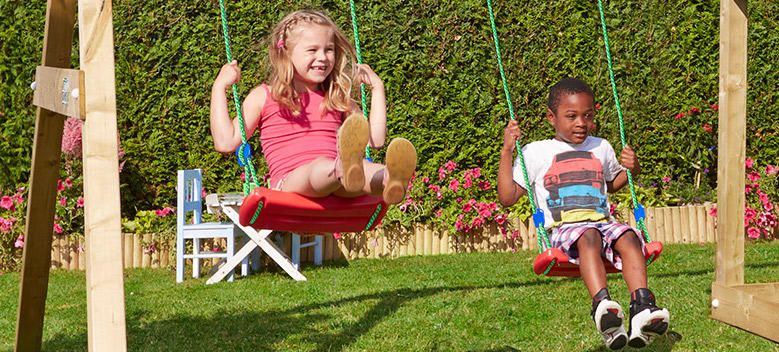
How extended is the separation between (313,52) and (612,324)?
64.2 inches

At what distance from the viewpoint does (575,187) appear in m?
4.59

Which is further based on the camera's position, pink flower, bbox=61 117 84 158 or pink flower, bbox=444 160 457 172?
pink flower, bbox=444 160 457 172

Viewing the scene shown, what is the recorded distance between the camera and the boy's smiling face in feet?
14.9

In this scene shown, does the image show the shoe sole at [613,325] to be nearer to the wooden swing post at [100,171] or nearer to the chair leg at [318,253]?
the wooden swing post at [100,171]

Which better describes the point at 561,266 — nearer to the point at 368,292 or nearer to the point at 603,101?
the point at 368,292

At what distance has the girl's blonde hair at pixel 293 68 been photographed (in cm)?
441

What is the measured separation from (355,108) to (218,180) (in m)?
4.84

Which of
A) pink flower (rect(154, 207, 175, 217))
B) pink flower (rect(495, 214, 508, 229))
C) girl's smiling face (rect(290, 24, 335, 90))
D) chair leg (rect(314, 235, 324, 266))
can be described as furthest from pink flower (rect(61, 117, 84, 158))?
girl's smiling face (rect(290, 24, 335, 90))

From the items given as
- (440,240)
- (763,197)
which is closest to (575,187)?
(440,240)

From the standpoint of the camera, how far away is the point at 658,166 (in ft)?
30.3

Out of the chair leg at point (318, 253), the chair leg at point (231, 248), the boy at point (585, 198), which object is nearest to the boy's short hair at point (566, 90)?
the boy at point (585, 198)

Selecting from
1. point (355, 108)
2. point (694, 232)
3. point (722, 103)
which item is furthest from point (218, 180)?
point (722, 103)

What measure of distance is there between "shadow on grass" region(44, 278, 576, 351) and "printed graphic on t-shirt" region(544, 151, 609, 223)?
1527mm

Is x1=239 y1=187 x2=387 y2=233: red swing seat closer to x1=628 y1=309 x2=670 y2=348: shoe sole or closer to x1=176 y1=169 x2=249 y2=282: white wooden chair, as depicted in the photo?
x1=628 y1=309 x2=670 y2=348: shoe sole
